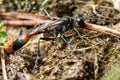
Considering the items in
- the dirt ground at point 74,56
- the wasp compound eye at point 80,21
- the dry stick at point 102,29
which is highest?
the wasp compound eye at point 80,21

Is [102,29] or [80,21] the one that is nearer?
[102,29]

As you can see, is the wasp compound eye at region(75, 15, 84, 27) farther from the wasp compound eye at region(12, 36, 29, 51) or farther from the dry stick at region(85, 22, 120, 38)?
the wasp compound eye at region(12, 36, 29, 51)

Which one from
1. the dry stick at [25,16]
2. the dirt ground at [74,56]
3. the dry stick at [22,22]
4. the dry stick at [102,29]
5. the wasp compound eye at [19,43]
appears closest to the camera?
the dirt ground at [74,56]

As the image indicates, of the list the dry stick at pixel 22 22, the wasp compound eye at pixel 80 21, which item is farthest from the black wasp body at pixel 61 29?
the dry stick at pixel 22 22

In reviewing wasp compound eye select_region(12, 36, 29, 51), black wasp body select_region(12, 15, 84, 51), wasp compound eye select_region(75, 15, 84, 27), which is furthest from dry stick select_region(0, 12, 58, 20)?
wasp compound eye select_region(12, 36, 29, 51)

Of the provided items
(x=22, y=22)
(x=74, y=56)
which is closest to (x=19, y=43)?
(x=74, y=56)

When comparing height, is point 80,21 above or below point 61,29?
above

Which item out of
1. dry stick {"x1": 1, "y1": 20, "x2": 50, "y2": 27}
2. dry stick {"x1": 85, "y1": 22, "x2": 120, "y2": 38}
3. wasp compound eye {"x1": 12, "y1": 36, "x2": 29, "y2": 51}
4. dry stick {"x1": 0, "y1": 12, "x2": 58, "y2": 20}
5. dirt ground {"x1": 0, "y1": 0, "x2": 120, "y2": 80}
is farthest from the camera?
dry stick {"x1": 0, "y1": 12, "x2": 58, "y2": 20}

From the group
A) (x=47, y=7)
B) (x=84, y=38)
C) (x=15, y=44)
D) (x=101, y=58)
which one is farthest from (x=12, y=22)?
(x=101, y=58)

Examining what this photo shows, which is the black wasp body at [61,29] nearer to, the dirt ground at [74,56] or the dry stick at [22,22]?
the dirt ground at [74,56]

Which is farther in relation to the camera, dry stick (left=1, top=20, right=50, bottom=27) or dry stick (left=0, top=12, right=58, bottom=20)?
dry stick (left=0, top=12, right=58, bottom=20)

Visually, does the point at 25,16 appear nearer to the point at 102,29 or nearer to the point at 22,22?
the point at 22,22

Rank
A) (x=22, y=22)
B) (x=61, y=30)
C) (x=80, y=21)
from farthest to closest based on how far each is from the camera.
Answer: (x=22, y=22) < (x=61, y=30) < (x=80, y=21)
